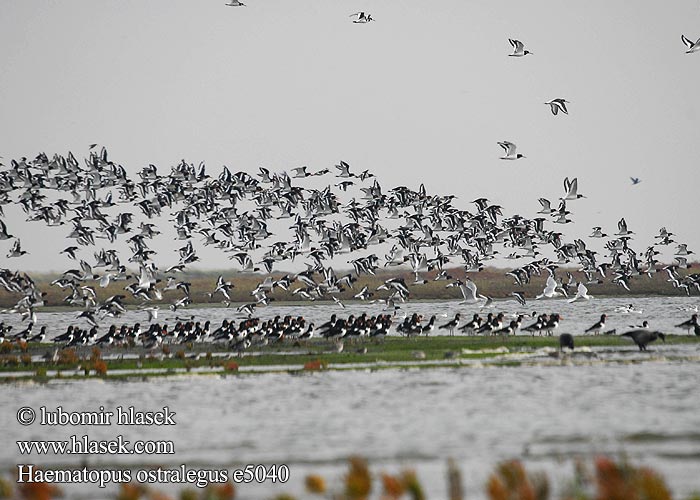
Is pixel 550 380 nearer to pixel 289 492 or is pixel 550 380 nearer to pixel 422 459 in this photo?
pixel 422 459

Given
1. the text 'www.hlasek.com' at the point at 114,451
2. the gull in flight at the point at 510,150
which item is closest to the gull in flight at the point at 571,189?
the gull in flight at the point at 510,150

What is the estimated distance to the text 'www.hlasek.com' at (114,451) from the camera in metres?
19.3

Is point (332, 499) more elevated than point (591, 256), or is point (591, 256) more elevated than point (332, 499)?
point (591, 256)

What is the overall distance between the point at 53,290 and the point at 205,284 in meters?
12.3

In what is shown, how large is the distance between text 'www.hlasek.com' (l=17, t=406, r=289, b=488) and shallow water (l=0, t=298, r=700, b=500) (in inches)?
12.1

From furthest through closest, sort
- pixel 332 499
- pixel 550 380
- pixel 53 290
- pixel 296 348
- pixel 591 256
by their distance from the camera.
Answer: pixel 53 290 → pixel 591 256 → pixel 296 348 → pixel 550 380 → pixel 332 499

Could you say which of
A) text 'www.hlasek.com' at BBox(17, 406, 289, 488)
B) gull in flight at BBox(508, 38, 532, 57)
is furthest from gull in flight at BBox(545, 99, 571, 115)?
text 'www.hlasek.com' at BBox(17, 406, 289, 488)

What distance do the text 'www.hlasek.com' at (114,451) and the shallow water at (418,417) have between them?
31 cm

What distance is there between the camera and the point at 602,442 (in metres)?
21.1

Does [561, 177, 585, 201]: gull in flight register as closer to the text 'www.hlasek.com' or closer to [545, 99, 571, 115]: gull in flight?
[545, 99, 571, 115]: gull in flight

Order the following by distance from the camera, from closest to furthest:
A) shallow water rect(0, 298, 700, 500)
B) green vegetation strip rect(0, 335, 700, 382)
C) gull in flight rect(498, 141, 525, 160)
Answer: shallow water rect(0, 298, 700, 500)
green vegetation strip rect(0, 335, 700, 382)
gull in flight rect(498, 141, 525, 160)

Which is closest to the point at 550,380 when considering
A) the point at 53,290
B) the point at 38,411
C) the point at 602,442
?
the point at 602,442

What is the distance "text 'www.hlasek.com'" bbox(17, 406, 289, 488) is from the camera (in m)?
19.3

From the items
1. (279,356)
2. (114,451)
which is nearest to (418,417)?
(114,451)
